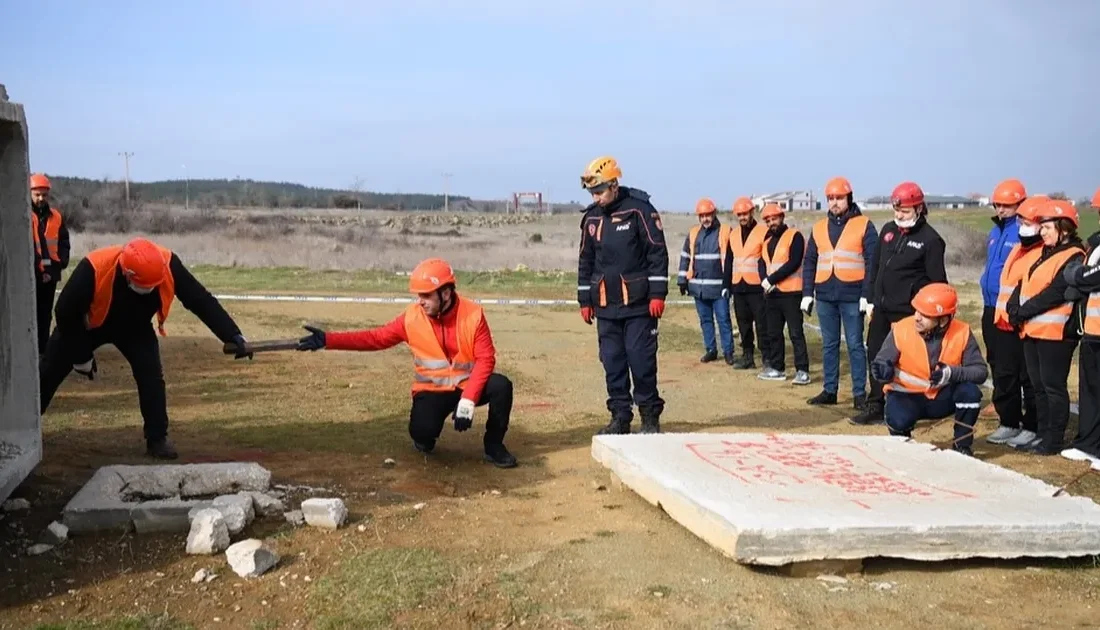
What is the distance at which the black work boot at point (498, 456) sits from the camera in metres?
7.02

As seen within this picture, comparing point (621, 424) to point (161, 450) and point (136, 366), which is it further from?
point (136, 366)

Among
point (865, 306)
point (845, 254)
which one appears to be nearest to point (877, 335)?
point (865, 306)

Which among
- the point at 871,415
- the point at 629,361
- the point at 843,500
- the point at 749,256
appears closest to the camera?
the point at 843,500

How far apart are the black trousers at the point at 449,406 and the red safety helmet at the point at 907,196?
3.89 m

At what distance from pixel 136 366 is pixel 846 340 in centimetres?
628

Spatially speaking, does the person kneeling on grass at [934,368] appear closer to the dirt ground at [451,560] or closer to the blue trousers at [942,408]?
the blue trousers at [942,408]

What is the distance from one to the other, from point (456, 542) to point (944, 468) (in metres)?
3.24

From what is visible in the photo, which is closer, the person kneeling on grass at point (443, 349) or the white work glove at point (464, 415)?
the white work glove at point (464, 415)

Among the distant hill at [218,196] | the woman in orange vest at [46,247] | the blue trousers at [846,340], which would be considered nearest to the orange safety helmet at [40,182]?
the woman in orange vest at [46,247]

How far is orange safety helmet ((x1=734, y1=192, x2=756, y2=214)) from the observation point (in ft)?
39.1

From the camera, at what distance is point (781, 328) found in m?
11.4

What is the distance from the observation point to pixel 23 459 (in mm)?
5656

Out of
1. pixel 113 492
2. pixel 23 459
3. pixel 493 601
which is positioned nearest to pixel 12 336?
pixel 23 459

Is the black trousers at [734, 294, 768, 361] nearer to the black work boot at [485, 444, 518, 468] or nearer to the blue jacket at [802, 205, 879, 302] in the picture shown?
the blue jacket at [802, 205, 879, 302]
